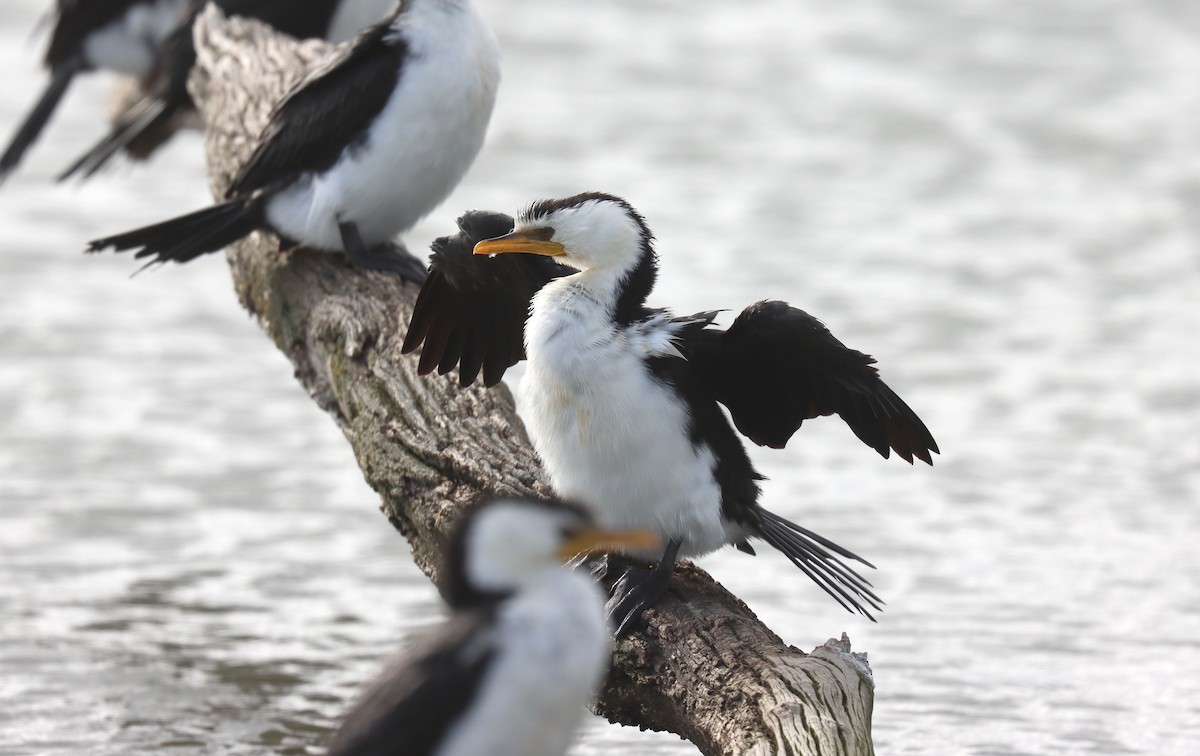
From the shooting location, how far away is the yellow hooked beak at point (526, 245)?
14.0 ft

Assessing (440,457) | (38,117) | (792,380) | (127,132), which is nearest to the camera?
(792,380)

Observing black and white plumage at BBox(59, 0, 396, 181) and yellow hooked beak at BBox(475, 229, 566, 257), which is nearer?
yellow hooked beak at BBox(475, 229, 566, 257)

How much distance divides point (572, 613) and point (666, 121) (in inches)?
389

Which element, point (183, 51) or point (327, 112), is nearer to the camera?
point (327, 112)

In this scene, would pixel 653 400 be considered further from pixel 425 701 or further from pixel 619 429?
pixel 425 701

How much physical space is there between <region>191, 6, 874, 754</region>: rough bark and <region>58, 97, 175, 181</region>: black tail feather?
475 mm

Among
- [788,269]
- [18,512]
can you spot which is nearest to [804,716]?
[18,512]

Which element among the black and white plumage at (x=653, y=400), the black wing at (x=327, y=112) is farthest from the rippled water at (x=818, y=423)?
the black wing at (x=327, y=112)

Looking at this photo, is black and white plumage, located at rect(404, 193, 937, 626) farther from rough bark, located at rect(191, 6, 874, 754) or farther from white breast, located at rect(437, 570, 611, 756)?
white breast, located at rect(437, 570, 611, 756)

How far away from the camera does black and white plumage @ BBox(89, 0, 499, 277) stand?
5.54 m

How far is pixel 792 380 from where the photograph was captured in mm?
4133

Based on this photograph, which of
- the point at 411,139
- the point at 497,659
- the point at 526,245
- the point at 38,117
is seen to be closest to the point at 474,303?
the point at 526,245

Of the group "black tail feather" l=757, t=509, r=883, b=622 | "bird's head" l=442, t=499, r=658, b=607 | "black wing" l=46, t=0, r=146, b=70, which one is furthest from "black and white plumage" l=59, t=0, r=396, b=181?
"bird's head" l=442, t=499, r=658, b=607

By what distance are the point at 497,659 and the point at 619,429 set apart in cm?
125
